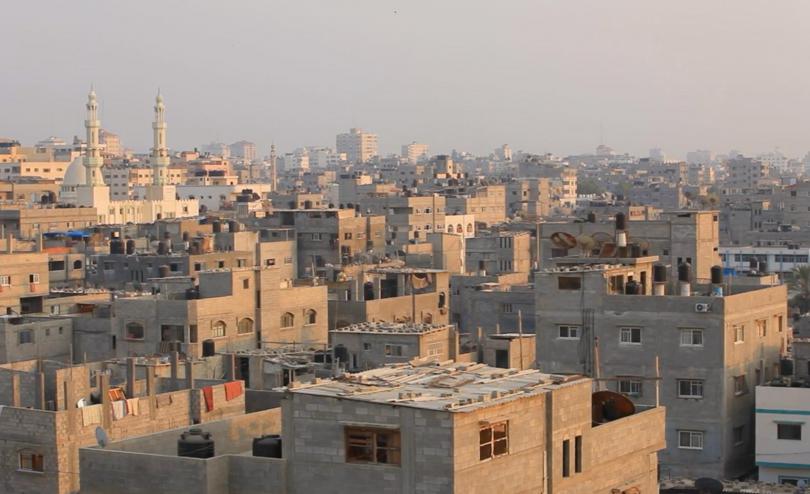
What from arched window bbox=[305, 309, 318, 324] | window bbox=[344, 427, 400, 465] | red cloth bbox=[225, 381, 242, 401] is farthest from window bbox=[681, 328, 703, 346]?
window bbox=[344, 427, 400, 465]

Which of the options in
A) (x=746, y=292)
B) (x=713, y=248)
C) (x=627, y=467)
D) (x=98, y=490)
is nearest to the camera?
(x=98, y=490)

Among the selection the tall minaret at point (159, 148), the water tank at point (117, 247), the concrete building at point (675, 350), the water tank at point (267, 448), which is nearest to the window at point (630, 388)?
the concrete building at point (675, 350)

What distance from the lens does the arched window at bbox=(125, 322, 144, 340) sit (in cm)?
3884

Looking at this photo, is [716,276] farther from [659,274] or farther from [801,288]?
[801,288]

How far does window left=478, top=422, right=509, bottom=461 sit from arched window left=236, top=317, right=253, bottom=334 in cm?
2080

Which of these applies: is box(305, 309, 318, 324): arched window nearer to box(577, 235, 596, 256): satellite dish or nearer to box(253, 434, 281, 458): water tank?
box(577, 235, 596, 256): satellite dish

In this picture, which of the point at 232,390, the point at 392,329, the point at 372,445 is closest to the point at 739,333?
the point at 392,329

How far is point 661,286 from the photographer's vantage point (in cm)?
3388

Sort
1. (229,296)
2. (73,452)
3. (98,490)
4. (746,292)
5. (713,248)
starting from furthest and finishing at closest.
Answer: (713,248)
(229,296)
(746,292)
(73,452)
(98,490)

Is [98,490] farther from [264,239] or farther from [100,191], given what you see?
[100,191]

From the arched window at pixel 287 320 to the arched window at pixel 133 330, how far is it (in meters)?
3.39

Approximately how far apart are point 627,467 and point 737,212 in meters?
81.3

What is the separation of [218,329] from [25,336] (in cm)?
423

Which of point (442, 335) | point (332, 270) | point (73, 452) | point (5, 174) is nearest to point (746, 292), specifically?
point (442, 335)
